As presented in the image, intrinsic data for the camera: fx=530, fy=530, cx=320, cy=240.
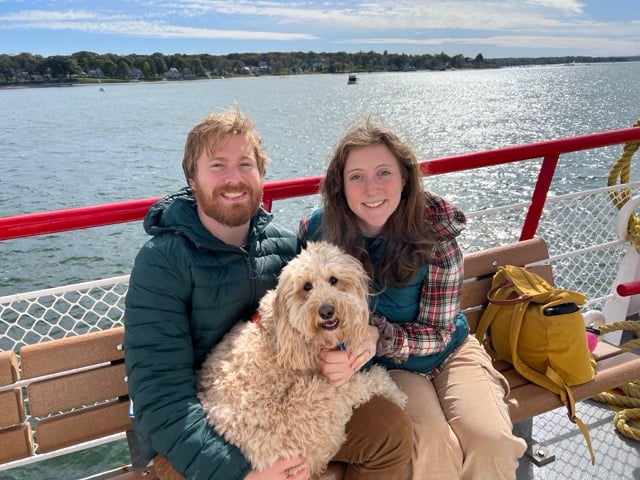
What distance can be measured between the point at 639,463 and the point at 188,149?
2.81m

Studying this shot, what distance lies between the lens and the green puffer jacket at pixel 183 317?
1.88m

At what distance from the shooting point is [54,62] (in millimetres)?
75562

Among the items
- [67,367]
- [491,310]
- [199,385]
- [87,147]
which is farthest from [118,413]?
[87,147]

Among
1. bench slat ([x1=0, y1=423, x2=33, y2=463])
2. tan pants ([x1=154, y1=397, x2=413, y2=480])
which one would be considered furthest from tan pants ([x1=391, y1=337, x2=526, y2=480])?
bench slat ([x1=0, y1=423, x2=33, y2=463])

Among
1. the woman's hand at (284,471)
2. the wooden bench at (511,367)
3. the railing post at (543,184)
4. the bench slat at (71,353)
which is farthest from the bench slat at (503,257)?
the bench slat at (71,353)

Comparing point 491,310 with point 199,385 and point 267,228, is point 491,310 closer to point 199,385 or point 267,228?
point 267,228

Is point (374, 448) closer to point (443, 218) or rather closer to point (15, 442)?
point (443, 218)

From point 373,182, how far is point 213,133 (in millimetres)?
713

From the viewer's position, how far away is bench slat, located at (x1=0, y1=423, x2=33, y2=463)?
85.5 inches

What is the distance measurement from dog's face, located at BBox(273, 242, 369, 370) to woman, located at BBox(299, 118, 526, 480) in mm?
254

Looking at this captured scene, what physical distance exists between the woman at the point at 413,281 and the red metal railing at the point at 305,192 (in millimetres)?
382

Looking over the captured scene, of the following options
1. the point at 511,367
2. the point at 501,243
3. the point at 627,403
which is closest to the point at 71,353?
the point at 511,367

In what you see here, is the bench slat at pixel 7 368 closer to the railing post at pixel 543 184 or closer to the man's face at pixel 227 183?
the man's face at pixel 227 183

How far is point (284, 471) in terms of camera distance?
6.25 ft
